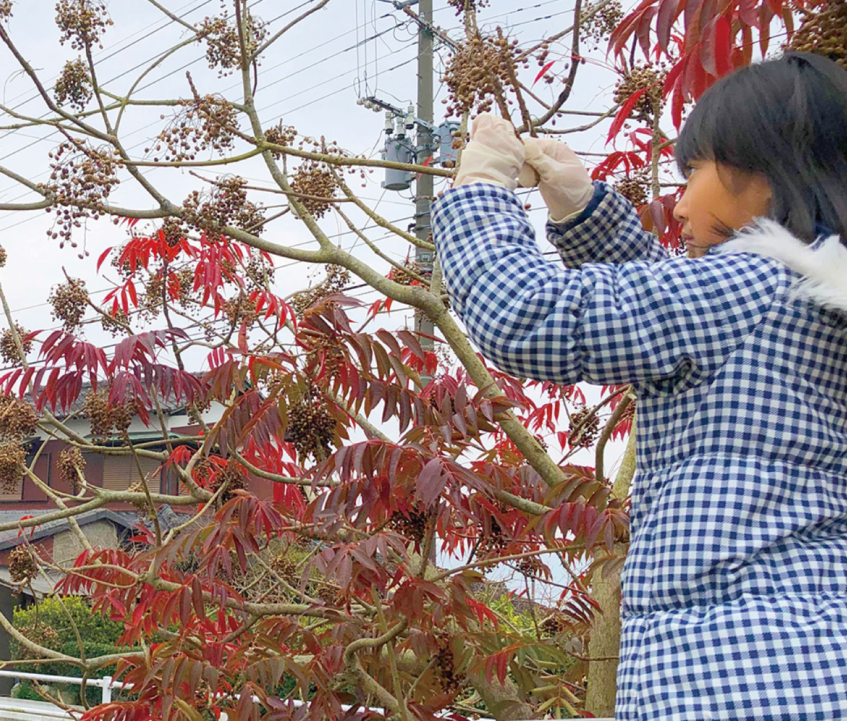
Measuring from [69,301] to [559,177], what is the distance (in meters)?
1.80

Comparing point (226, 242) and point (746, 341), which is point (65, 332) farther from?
point (746, 341)

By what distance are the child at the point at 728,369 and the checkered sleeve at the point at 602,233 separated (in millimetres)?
179

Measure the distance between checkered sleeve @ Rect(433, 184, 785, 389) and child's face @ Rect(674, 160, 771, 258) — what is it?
0.08 m

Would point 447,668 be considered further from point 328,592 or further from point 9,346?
point 9,346

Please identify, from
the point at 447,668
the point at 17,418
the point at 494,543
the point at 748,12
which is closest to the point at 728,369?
the point at 748,12

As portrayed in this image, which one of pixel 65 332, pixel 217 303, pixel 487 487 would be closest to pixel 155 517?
pixel 65 332

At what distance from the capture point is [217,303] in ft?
8.87

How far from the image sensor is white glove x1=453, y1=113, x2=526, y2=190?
954mm

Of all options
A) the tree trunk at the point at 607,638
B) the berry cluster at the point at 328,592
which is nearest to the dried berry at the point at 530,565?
the tree trunk at the point at 607,638

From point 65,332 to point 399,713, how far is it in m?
1.26

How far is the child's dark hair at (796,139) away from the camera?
89cm

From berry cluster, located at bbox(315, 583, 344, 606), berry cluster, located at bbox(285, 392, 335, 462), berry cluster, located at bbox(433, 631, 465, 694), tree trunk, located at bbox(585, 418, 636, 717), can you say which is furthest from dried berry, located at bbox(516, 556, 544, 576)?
berry cluster, located at bbox(285, 392, 335, 462)

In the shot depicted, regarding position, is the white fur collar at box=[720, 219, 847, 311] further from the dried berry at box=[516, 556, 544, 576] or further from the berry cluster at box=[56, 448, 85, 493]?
the berry cluster at box=[56, 448, 85, 493]

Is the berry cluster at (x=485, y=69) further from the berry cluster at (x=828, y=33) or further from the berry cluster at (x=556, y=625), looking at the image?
the berry cluster at (x=556, y=625)
